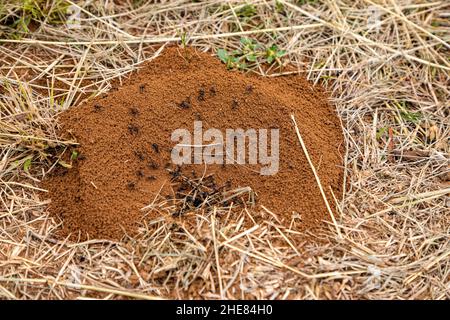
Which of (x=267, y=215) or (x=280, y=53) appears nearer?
(x=267, y=215)

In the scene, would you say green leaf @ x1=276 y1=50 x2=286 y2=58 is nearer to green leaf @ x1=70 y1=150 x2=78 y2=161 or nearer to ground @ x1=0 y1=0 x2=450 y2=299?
ground @ x1=0 y1=0 x2=450 y2=299

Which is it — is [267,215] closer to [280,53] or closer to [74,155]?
[74,155]

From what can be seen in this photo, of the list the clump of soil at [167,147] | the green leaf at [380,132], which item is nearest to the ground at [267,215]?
the green leaf at [380,132]

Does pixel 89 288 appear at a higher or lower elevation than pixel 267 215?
lower

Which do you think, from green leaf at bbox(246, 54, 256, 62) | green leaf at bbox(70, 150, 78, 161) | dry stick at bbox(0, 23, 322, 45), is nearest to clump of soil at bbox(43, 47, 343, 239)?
green leaf at bbox(70, 150, 78, 161)

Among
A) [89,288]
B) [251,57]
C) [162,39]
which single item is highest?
[162,39]

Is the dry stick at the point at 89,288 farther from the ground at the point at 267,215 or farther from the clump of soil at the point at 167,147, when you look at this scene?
the clump of soil at the point at 167,147

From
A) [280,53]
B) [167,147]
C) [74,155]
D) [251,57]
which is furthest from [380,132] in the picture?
[74,155]

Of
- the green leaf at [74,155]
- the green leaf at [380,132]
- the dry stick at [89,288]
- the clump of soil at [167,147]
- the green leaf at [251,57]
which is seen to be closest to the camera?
the dry stick at [89,288]
